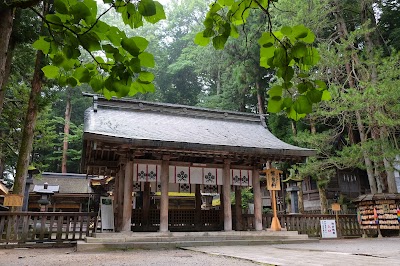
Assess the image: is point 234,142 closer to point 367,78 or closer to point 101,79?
point 367,78

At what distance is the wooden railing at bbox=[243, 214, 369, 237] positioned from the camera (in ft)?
42.2

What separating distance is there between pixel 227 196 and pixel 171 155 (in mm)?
2597

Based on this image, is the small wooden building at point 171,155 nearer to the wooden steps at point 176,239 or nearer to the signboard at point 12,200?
the wooden steps at point 176,239

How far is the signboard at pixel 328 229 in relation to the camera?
1303cm

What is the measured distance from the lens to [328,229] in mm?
13133

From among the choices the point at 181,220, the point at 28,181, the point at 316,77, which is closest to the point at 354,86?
the point at 316,77

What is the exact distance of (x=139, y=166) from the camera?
36.5 feet

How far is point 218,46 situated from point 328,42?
17341 mm

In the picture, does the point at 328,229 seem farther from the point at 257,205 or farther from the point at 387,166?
the point at 387,166

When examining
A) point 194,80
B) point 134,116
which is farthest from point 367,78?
point 194,80

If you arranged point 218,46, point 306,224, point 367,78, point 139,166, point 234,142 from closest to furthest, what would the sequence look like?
point 218,46
point 139,166
point 234,142
point 306,224
point 367,78

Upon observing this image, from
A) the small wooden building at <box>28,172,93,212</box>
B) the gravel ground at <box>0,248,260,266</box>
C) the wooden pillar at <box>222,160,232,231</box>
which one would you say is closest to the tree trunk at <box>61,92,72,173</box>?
the small wooden building at <box>28,172,93,212</box>

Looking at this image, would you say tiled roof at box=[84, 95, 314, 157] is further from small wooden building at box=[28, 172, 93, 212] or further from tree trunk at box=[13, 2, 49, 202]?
small wooden building at box=[28, 172, 93, 212]

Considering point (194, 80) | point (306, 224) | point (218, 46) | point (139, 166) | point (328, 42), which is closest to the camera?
point (218, 46)
